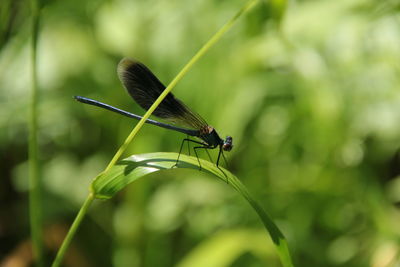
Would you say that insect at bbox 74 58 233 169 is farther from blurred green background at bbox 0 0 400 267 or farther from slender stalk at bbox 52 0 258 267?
slender stalk at bbox 52 0 258 267

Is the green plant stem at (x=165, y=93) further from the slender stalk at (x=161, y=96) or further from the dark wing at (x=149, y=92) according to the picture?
the dark wing at (x=149, y=92)

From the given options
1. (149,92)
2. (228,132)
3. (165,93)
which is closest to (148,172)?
(165,93)

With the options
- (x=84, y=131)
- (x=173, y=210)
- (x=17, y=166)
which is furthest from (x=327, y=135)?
(x=17, y=166)

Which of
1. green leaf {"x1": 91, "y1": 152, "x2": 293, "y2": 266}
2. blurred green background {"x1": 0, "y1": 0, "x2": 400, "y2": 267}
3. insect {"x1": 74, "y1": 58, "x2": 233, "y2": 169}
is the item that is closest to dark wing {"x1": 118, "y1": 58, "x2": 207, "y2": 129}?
insect {"x1": 74, "y1": 58, "x2": 233, "y2": 169}

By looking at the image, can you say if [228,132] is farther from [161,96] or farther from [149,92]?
[161,96]

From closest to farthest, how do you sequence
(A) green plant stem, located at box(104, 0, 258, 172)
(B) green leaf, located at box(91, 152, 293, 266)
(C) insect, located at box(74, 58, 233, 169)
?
1. (A) green plant stem, located at box(104, 0, 258, 172)
2. (B) green leaf, located at box(91, 152, 293, 266)
3. (C) insect, located at box(74, 58, 233, 169)

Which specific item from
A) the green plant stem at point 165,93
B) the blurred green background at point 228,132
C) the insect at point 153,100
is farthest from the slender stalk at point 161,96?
the blurred green background at point 228,132
